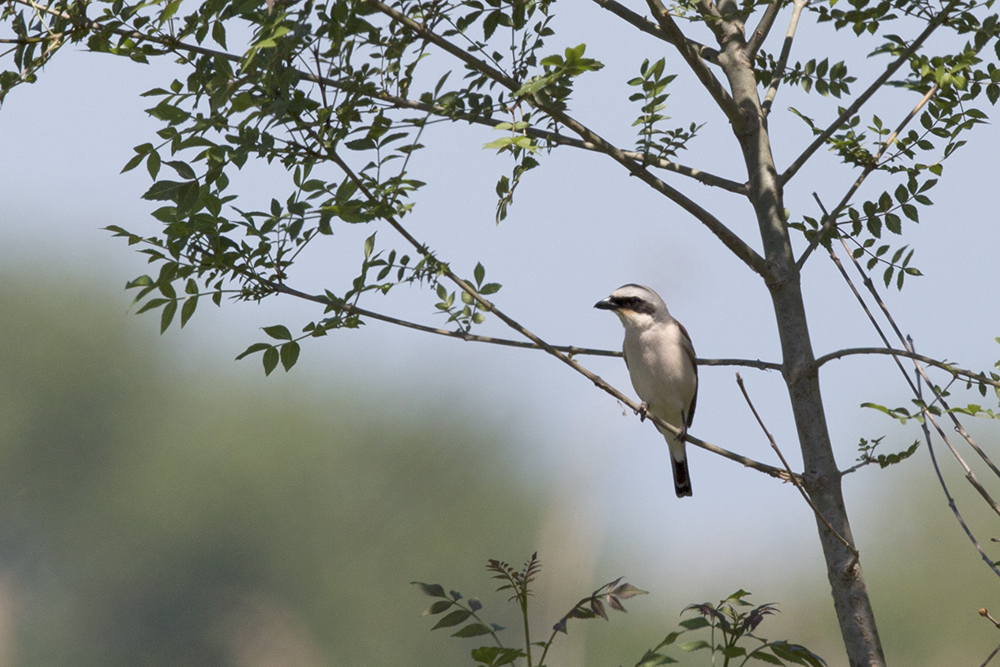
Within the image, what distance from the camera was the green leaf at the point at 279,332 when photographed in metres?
3.27

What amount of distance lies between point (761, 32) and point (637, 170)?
33.1 inches

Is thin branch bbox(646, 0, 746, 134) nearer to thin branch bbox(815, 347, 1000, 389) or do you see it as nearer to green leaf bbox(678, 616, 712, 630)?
thin branch bbox(815, 347, 1000, 389)

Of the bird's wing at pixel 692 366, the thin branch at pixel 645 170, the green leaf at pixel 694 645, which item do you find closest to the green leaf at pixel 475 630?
the green leaf at pixel 694 645

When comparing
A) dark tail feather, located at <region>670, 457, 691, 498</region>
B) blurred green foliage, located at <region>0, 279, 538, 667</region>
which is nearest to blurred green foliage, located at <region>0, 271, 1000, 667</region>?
blurred green foliage, located at <region>0, 279, 538, 667</region>

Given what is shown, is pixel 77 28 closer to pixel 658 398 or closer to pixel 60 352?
pixel 658 398

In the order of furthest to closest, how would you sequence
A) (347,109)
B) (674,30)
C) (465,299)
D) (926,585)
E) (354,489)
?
(354,489) → (926,585) → (465,299) → (674,30) → (347,109)

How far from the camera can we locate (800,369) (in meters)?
3.29

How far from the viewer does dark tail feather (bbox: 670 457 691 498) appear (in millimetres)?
6672

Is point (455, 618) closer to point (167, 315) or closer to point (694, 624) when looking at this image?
point (694, 624)

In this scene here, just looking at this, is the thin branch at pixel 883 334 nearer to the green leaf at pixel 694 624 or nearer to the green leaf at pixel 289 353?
the green leaf at pixel 694 624

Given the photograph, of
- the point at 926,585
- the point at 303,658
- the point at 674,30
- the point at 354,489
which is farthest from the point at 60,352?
the point at 674,30

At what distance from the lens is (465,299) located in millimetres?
3545

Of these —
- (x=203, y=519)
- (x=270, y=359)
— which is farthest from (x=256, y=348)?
(x=203, y=519)

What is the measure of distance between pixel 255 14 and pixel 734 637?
85.6 inches
